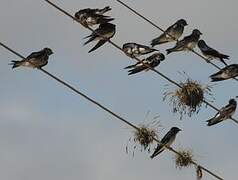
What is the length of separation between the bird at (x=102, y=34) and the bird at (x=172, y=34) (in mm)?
717

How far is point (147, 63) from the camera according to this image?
16.1 m

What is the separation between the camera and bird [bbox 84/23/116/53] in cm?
1574

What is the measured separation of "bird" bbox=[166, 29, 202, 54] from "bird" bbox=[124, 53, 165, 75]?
0.33 m

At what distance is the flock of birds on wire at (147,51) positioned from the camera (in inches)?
620

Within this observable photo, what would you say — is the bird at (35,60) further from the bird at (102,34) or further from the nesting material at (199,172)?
the nesting material at (199,172)

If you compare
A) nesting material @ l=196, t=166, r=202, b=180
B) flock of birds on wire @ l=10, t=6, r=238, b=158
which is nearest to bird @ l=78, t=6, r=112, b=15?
flock of birds on wire @ l=10, t=6, r=238, b=158

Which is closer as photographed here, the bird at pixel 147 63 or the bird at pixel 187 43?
the bird at pixel 147 63

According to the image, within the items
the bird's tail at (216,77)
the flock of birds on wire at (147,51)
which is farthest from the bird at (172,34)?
the bird's tail at (216,77)

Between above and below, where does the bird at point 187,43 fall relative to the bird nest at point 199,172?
above

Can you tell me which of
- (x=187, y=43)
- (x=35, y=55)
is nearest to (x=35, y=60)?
(x=35, y=55)

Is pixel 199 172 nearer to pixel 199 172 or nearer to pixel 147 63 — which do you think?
pixel 199 172

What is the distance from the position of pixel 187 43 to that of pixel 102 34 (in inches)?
60.7

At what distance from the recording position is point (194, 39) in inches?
692

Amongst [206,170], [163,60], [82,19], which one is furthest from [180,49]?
[206,170]
